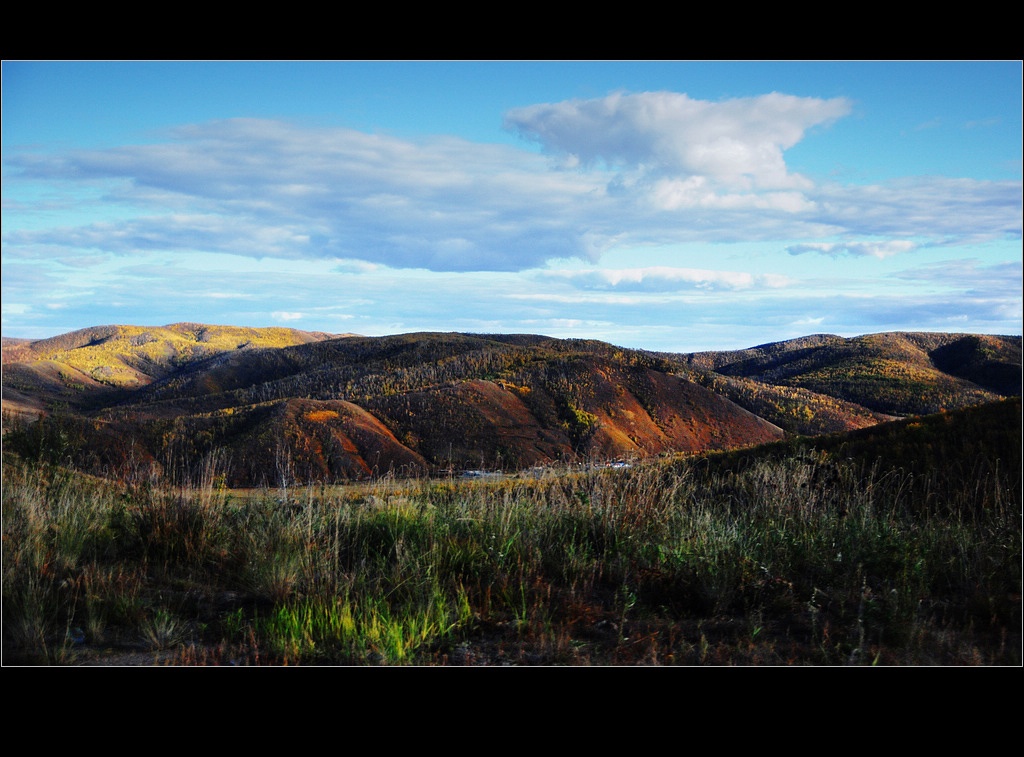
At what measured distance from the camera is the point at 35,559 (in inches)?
185

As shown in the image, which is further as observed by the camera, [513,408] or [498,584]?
[513,408]

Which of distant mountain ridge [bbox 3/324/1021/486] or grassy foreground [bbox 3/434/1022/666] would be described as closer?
grassy foreground [bbox 3/434/1022/666]

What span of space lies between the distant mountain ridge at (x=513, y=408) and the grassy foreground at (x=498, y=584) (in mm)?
1519

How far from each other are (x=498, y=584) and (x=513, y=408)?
99.0 feet

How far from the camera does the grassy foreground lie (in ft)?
13.1

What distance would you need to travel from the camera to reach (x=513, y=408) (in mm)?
34875

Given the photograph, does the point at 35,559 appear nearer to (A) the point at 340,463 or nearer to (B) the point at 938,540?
(B) the point at 938,540

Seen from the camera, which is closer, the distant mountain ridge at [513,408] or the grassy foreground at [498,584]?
the grassy foreground at [498,584]

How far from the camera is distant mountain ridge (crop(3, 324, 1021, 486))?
26.1 meters

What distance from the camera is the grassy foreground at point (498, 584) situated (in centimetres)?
398

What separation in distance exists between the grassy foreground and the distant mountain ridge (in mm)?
1519

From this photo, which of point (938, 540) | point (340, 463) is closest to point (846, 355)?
point (340, 463)

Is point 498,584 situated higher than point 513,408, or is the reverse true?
point 513,408

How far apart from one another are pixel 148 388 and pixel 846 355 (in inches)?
3157
